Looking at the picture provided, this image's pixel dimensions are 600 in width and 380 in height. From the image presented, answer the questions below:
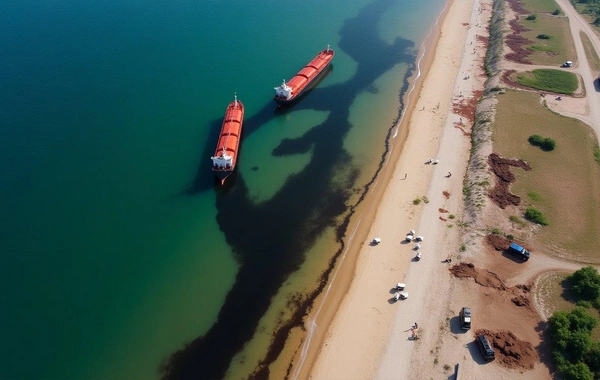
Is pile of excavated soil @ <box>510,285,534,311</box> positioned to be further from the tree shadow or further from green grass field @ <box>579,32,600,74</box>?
green grass field @ <box>579,32,600,74</box>

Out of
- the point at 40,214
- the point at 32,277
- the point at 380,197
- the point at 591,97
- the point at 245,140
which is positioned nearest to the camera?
the point at 32,277

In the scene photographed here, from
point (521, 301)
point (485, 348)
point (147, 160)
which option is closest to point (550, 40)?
point (521, 301)

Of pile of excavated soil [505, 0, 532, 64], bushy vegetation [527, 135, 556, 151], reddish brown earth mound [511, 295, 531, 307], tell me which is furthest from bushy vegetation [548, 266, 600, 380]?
pile of excavated soil [505, 0, 532, 64]

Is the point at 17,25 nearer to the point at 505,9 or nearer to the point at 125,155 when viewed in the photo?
the point at 125,155

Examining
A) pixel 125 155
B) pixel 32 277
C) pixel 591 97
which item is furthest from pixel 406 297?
pixel 591 97

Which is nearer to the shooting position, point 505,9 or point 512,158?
point 512,158
